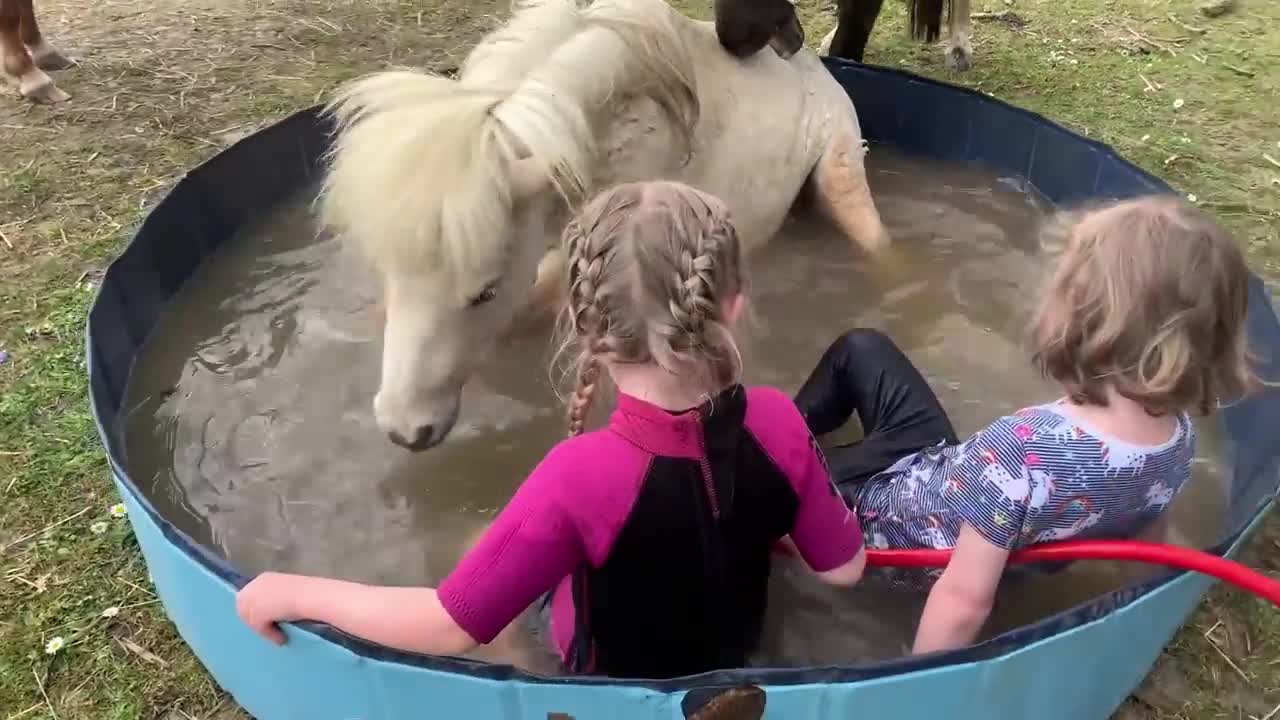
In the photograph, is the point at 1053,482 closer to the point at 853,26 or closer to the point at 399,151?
the point at 399,151

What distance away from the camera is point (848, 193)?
9.27 ft

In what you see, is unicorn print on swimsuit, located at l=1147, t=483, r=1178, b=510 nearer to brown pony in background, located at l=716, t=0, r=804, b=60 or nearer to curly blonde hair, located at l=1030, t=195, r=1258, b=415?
curly blonde hair, located at l=1030, t=195, r=1258, b=415

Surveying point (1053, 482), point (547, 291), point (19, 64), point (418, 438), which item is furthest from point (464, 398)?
point (19, 64)

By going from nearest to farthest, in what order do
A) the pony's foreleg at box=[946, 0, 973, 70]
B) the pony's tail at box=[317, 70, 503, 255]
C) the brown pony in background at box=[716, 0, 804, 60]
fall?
1. the pony's tail at box=[317, 70, 503, 255]
2. the brown pony in background at box=[716, 0, 804, 60]
3. the pony's foreleg at box=[946, 0, 973, 70]

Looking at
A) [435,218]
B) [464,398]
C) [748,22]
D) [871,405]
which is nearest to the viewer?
[435,218]

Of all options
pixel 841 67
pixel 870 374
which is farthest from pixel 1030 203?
pixel 870 374

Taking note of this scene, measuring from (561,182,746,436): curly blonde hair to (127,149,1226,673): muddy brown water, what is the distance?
677 millimetres

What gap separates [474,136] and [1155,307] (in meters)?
1.10

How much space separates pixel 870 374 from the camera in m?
1.93

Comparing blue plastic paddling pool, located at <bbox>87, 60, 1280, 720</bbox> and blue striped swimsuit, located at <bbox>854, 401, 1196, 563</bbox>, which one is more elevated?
blue striped swimsuit, located at <bbox>854, 401, 1196, 563</bbox>

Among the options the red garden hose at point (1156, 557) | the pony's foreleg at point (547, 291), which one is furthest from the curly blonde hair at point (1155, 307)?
the pony's foreleg at point (547, 291)

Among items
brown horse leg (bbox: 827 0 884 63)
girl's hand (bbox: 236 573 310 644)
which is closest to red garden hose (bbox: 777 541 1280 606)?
girl's hand (bbox: 236 573 310 644)

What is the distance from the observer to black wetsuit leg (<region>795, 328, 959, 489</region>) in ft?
5.86

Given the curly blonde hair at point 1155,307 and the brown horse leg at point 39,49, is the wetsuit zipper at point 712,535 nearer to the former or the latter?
the curly blonde hair at point 1155,307
